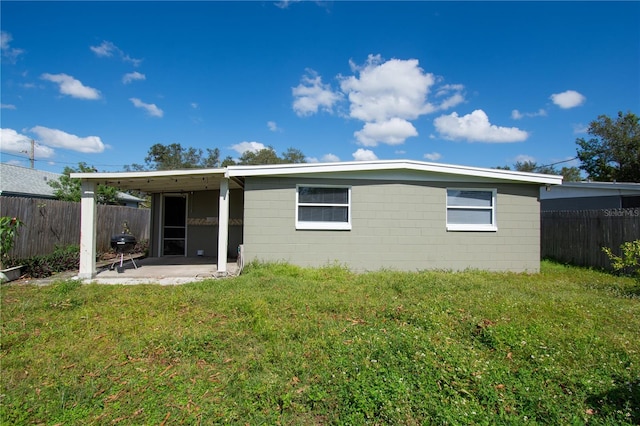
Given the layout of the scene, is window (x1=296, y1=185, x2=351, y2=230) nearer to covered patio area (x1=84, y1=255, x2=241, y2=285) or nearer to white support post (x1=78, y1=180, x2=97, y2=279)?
covered patio area (x1=84, y1=255, x2=241, y2=285)

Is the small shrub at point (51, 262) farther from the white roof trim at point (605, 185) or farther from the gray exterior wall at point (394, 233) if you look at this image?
the white roof trim at point (605, 185)

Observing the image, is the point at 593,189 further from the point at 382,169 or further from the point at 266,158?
the point at 266,158

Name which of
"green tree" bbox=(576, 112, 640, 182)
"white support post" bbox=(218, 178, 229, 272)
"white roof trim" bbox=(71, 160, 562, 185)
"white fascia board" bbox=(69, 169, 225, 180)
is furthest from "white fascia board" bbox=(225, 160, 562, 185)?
"green tree" bbox=(576, 112, 640, 182)

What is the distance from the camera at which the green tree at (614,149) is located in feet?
80.6

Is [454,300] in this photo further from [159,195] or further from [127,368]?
[159,195]

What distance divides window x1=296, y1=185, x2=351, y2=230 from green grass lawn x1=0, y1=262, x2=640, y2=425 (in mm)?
2738

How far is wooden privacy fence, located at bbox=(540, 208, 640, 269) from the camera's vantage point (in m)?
9.09

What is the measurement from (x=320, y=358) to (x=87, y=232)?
262 inches

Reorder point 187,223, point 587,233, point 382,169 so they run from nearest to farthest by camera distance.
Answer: point 382,169, point 587,233, point 187,223

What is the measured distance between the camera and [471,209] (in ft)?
29.2

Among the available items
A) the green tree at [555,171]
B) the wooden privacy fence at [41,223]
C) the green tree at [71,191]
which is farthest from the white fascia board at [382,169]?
the green tree at [555,171]

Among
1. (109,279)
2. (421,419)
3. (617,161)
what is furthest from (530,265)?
(617,161)

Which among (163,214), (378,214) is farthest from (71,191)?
(378,214)

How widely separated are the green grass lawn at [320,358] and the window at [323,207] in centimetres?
274
